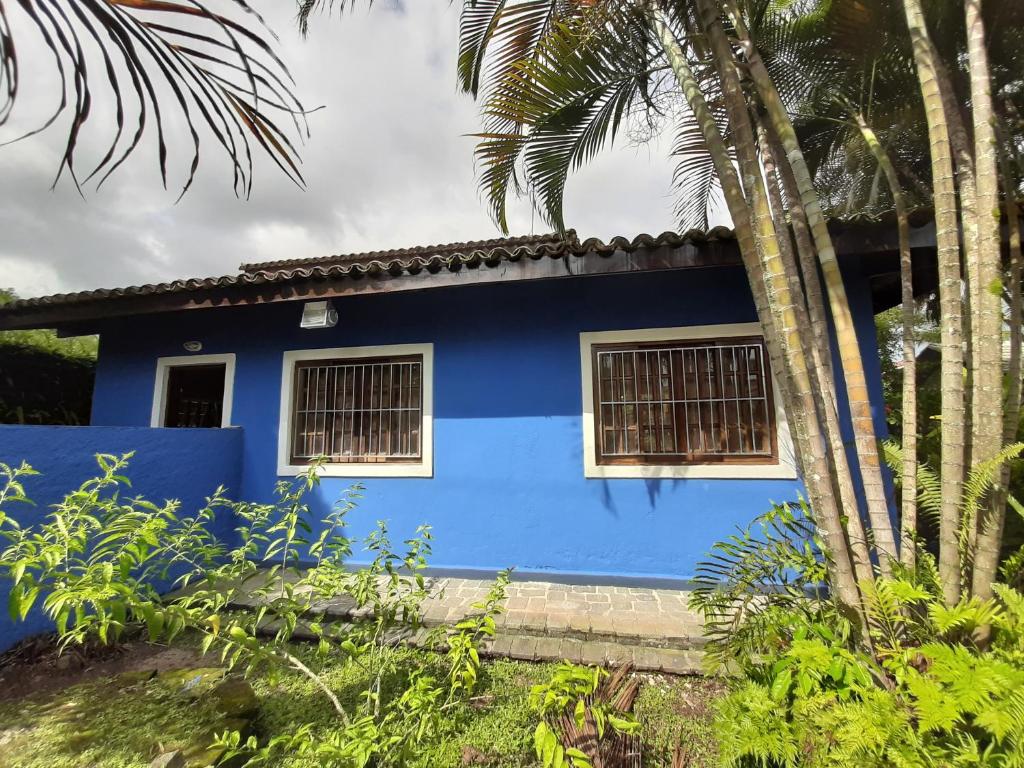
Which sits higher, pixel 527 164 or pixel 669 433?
pixel 527 164

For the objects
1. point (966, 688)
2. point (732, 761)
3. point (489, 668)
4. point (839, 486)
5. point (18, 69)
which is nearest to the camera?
point (18, 69)

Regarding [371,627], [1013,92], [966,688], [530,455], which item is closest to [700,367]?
[530,455]

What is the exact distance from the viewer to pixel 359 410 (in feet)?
15.2

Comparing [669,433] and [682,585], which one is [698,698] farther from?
[669,433]

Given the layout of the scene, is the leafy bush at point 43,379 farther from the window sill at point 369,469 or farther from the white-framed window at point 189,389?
the window sill at point 369,469

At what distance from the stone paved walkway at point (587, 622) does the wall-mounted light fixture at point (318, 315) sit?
102 inches

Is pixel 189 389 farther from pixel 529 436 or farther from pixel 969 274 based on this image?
pixel 969 274

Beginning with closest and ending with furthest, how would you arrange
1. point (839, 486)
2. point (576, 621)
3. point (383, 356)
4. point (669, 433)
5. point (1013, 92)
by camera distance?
1. point (839, 486)
2. point (576, 621)
3. point (1013, 92)
4. point (669, 433)
5. point (383, 356)

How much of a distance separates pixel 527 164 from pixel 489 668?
3687 mm

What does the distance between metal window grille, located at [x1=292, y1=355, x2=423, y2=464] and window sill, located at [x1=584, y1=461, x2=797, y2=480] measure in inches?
75.9

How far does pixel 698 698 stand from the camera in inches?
96.2

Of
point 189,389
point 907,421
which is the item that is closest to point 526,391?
point 907,421

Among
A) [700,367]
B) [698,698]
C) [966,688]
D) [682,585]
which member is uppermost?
[700,367]

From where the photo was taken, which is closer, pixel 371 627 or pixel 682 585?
pixel 371 627
